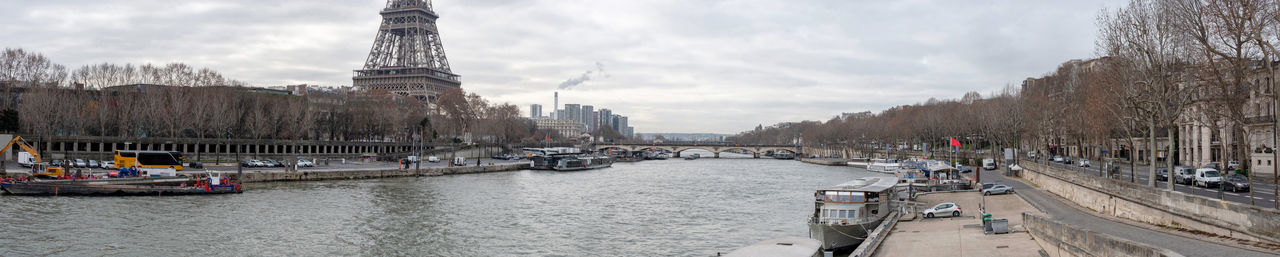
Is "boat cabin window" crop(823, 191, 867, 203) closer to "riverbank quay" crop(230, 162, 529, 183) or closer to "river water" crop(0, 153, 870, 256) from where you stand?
"river water" crop(0, 153, 870, 256)

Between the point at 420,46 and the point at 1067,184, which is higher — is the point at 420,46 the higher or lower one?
the higher one

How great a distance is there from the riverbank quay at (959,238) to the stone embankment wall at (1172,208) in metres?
2.34

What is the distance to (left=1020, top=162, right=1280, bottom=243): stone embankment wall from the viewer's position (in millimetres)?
17094

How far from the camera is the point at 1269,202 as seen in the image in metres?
27.2

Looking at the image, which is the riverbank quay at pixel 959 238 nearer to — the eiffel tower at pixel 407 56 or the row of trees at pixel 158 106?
the row of trees at pixel 158 106

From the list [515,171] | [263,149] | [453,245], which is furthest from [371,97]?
[453,245]

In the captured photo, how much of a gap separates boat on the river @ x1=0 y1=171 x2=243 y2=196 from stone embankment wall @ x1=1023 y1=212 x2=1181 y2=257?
3967 centimetres

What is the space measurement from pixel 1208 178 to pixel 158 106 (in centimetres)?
7602

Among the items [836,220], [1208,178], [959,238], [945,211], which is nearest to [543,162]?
[945,211]

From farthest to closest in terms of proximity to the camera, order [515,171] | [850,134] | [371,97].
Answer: [850,134], [371,97], [515,171]

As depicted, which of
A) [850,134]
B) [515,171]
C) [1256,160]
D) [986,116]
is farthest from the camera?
[850,134]

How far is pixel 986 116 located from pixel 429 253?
211 ft

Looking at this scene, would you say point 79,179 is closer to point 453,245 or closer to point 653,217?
point 453,245

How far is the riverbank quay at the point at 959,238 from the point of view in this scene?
2052 centimetres
